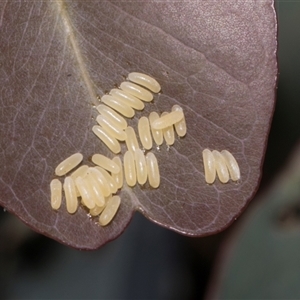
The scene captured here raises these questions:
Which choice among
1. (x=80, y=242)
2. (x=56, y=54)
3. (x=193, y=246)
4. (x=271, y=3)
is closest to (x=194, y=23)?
(x=271, y=3)

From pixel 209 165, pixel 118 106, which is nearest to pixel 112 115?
pixel 118 106

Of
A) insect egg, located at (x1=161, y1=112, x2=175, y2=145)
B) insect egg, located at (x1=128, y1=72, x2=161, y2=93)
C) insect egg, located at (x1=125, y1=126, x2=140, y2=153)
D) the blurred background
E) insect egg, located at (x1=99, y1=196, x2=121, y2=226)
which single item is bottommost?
the blurred background

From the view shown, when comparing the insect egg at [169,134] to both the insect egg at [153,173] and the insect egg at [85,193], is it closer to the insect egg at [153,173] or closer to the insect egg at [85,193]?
the insect egg at [153,173]

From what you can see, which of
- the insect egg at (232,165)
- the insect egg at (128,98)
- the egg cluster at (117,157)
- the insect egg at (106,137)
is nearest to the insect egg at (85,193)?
the egg cluster at (117,157)

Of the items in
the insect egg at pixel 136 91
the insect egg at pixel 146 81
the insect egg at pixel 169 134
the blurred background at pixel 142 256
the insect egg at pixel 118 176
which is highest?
the insect egg at pixel 146 81

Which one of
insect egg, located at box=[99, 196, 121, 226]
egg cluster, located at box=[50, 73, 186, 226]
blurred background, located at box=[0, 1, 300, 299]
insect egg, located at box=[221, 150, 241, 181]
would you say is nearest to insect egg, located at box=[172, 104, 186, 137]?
egg cluster, located at box=[50, 73, 186, 226]

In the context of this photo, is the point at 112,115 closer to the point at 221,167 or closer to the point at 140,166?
the point at 140,166

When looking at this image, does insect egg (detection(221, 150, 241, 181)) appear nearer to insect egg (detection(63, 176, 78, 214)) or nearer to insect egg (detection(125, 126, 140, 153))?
insect egg (detection(125, 126, 140, 153))
